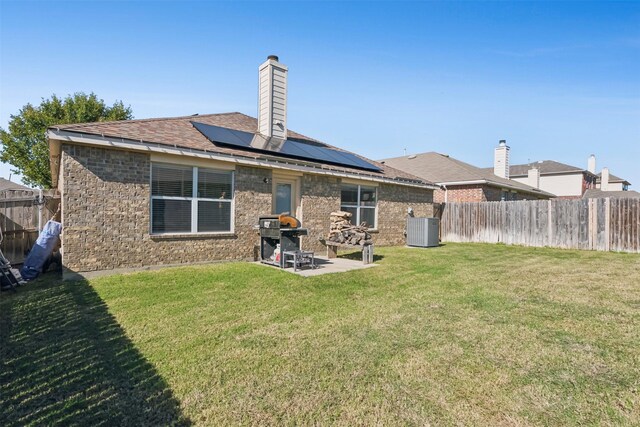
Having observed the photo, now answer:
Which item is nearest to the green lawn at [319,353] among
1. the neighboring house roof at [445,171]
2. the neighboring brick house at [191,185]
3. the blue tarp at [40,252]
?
the blue tarp at [40,252]

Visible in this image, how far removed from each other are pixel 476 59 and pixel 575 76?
147 inches

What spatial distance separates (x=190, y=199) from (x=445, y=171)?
16762 millimetres

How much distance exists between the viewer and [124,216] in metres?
7.41

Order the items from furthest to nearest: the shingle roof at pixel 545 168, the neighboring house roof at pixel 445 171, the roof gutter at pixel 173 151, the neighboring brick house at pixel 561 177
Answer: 1. the shingle roof at pixel 545 168
2. the neighboring brick house at pixel 561 177
3. the neighboring house roof at pixel 445 171
4. the roof gutter at pixel 173 151

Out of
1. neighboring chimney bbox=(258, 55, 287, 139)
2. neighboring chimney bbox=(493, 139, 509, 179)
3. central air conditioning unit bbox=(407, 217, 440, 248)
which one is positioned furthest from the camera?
neighboring chimney bbox=(493, 139, 509, 179)

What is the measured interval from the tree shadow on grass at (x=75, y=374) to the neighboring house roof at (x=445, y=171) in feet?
59.6

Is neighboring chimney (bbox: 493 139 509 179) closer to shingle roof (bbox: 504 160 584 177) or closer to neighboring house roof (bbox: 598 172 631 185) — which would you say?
shingle roof (bbox: 504 160 584 177)

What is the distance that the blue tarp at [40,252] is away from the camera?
727 cm

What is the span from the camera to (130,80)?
10531 millimetres

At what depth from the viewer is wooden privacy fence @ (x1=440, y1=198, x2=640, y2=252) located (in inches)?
473

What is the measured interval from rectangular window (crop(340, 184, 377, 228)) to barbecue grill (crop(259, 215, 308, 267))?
3.85m

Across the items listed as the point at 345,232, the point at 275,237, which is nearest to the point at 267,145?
the point at 275,237

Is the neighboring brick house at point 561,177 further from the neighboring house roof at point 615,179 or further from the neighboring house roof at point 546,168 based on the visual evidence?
the neighboring house roof at point 615,179

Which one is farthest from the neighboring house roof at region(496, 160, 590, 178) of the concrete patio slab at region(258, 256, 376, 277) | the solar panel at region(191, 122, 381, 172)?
the concrete patio slab at region(258, 256, 376, 277)
